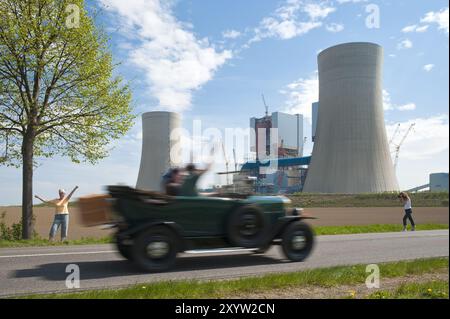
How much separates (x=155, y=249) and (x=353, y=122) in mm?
37312

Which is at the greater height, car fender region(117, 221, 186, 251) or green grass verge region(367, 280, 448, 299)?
car fender region(117, 221, 186, 251)

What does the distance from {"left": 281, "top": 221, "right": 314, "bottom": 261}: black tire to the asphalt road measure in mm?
203

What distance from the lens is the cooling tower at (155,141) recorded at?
45.2 meters

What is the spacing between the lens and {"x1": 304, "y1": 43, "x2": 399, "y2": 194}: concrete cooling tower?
40.4m

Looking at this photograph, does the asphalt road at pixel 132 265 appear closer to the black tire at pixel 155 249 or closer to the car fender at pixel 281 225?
the black tire at pixel 155 249

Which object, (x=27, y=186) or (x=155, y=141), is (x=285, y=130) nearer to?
(x=155, y=141)

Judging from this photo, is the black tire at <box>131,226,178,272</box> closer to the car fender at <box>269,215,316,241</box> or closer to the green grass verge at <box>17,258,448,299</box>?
the green grass verge at <box>17,258,448,299</box>

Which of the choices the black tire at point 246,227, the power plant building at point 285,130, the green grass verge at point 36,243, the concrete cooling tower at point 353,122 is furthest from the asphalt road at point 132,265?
the power plant building at point 285,130

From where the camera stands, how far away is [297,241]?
25.5ft

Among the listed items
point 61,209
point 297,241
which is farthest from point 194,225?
point 61,209

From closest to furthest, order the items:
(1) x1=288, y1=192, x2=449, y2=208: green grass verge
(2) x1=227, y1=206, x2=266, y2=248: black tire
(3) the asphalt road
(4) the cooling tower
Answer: (3) the asphalt road < (2) x1=227, y1=206, x2=266, y2=248: black tire < (1) x1=288, y1=192, x2=449, y2=208: green grass verge < (4) the cooling tower

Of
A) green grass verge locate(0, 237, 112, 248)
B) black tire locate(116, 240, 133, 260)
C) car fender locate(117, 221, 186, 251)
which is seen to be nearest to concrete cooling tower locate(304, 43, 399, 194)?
green grass verge locate(0, 237, 112, 248)
